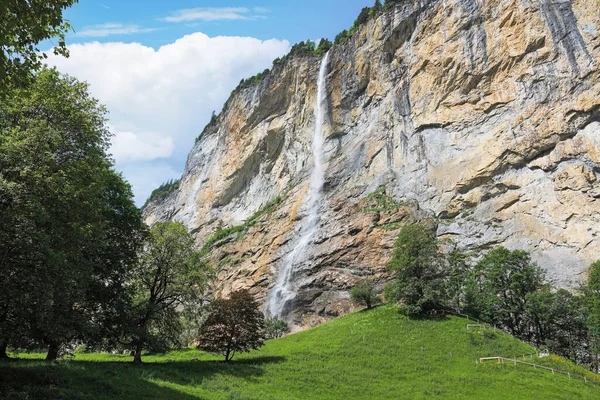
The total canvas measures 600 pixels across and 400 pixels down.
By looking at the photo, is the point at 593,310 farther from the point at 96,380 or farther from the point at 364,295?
the point at 96,380

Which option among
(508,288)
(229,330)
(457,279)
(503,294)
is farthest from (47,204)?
(503,294)

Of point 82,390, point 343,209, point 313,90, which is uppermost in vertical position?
point 313,90

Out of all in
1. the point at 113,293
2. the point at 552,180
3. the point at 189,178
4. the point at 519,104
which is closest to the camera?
the point at 113,293

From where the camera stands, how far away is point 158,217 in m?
125

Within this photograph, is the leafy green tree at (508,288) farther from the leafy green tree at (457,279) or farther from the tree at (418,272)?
the tree at (418,272)

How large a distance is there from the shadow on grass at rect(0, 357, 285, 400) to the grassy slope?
0.14 feet

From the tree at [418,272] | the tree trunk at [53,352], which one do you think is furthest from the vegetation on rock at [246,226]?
the tree trunk at [53,352]

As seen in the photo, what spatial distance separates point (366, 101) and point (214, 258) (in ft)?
124

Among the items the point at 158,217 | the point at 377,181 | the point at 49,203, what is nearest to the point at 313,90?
the point at 377,181

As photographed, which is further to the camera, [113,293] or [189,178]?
[189,178]

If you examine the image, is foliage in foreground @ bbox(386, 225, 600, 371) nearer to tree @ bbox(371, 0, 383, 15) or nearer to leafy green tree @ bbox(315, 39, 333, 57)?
tree @ bbox(371, 0, 383, 15)

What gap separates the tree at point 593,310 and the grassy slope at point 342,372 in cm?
625

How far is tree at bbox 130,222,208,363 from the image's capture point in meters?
27.4

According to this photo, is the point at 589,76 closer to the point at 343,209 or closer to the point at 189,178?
the point at 343,209
